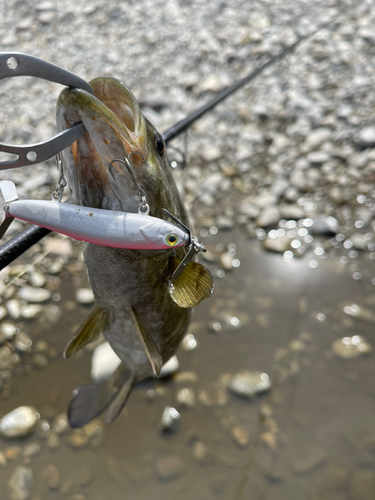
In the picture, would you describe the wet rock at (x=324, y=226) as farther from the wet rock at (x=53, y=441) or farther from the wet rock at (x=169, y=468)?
the wet rock at (x=53, y=441)

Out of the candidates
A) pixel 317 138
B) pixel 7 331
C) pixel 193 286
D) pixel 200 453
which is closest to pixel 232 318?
pixel 200 453

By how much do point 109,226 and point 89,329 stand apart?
65cm

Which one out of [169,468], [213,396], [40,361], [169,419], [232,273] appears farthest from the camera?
[232,273]

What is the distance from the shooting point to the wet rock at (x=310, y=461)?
6.22 ft

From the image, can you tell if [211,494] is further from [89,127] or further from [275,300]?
[89,127]

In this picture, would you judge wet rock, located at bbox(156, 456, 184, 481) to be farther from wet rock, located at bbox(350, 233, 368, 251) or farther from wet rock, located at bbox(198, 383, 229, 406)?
wet rock, located at bbox(350, 233, 368, 251)

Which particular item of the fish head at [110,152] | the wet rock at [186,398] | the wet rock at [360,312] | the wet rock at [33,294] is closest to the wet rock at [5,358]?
the wet rock at [33,294]

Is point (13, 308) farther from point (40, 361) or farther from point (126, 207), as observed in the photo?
point (126, 207)

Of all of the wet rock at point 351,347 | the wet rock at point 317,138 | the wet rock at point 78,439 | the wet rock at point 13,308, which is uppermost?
the wet rock at point 13,308

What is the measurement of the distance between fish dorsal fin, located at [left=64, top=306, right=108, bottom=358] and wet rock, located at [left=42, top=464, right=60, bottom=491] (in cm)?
91

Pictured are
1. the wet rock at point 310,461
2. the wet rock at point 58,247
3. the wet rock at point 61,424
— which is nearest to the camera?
the wet rock at point 310,461

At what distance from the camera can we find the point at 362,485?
182 centimetres

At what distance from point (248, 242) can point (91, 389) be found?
163cm

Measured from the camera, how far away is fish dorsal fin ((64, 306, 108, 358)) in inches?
52.6
